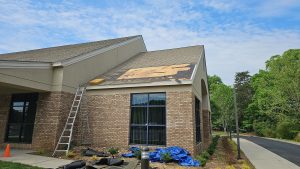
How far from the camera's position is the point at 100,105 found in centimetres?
1293

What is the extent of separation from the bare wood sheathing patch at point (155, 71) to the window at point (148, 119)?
4.84 ft

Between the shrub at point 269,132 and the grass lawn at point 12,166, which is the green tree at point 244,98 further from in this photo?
the grass lawn at point 12,166

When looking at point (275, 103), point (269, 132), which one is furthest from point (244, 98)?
point (275, 103)

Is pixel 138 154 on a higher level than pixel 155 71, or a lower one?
lower

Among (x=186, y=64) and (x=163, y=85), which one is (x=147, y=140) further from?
(x=186, y=64)

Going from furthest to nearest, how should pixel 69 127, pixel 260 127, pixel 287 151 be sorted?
pixel 260 127
pixel 287 151
pixel 69 127

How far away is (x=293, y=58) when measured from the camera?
39.3 meters

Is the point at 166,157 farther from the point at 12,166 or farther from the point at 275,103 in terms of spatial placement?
the point at 275,103

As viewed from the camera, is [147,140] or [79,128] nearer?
[147,140]

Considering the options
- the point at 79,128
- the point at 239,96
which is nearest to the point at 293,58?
the point at 239,96

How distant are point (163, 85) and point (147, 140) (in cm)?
291

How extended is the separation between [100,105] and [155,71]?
3.77 meters

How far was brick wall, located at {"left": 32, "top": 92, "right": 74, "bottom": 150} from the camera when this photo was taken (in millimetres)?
11828

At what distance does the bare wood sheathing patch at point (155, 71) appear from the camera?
12.9 m
